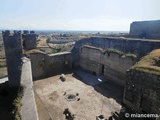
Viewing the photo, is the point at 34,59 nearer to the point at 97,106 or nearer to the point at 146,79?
the point at 97,106

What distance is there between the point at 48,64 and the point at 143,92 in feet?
36.3

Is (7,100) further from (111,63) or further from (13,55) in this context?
(111,63)

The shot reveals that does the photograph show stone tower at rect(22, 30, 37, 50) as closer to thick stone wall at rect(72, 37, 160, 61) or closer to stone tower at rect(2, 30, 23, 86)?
stone tower at rect(2, 30, 23, 86)

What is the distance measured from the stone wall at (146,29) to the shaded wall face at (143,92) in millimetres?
15551

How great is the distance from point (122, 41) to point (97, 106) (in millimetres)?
8954

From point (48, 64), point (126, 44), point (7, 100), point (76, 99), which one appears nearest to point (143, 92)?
point (76, 99)

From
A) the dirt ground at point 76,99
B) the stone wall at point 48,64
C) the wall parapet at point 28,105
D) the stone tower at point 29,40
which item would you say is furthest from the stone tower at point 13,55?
the wall parapet at point 28,105

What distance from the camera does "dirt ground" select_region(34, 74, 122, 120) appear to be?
→ 950 centimetres

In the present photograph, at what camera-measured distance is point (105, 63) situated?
15359 millimetres

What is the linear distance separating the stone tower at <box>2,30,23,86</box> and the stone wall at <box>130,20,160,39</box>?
18159mm

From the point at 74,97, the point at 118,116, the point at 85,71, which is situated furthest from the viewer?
the point at 85,71

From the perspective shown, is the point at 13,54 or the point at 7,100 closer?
the point at 7,100

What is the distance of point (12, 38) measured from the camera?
13.2 meters

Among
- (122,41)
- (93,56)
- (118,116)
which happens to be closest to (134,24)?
(122,41)
